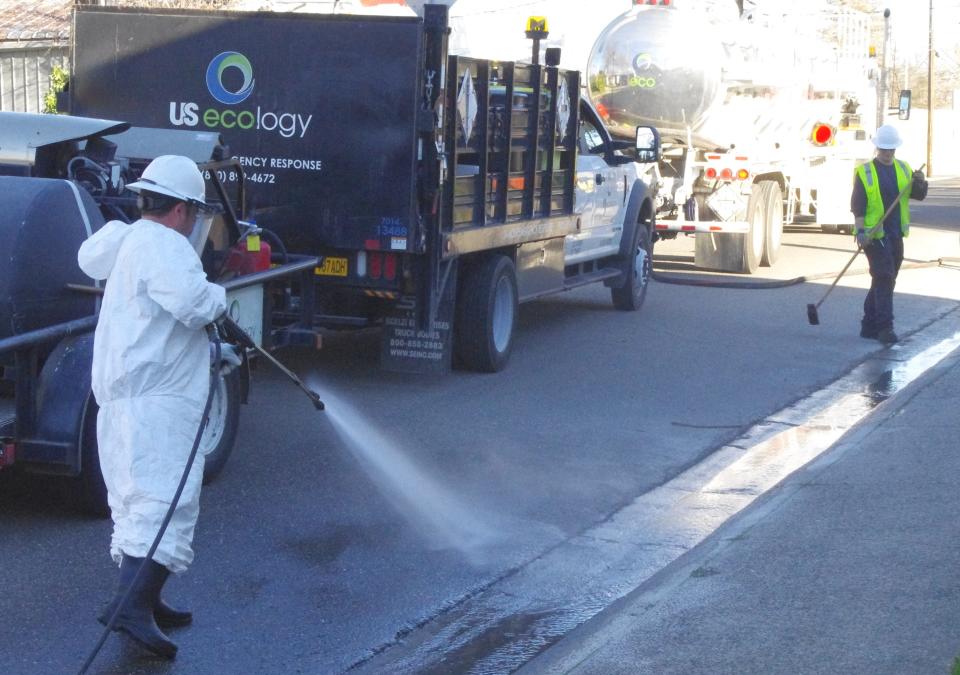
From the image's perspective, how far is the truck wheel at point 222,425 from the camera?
23.6ft

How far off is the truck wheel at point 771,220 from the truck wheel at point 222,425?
42.0ft

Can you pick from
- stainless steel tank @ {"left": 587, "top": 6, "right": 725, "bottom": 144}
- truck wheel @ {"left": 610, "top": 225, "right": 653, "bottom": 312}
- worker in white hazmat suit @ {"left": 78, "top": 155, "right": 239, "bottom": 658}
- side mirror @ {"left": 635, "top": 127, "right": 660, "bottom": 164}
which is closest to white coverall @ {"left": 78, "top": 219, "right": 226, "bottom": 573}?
worker in white hazmat suit @ {"left": 78, "top": 155, "right": 239, "bottom": 658}

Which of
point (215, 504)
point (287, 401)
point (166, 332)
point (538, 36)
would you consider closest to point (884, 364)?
point (538, 36)

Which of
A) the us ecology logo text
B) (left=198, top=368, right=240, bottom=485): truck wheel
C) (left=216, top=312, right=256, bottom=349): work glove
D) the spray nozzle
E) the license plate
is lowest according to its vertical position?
(left=198, top=368, right=240, bottom=485): truck wheel

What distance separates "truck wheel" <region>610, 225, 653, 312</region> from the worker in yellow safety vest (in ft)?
8.53

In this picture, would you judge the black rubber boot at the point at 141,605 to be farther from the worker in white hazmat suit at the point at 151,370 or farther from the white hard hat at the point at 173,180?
the white hard hat at the point at 173,180

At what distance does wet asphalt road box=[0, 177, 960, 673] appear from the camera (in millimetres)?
5324

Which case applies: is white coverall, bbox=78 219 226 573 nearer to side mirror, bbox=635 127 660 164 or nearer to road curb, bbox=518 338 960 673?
road curb, bbox=518 338 960 673

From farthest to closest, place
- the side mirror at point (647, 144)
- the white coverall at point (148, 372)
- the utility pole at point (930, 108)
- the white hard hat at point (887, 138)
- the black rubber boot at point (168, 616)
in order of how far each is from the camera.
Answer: the utility pole at point (930, 108), the side mirror at point (647, 144), the white hard hat at point (887, 138), the black rubber boot at point (168, 616), the white coverall at point (148, 372)

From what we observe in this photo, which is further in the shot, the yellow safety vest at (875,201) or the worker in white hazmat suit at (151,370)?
the yellow safety vest at (875,201)

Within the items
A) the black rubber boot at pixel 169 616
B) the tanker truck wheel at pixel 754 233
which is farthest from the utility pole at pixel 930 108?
the black rubber boot at pixel 169 616

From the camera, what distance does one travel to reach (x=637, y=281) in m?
14.6

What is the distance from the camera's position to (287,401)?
9.59m

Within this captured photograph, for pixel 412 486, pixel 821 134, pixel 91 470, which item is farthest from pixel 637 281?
pixel 91 470
